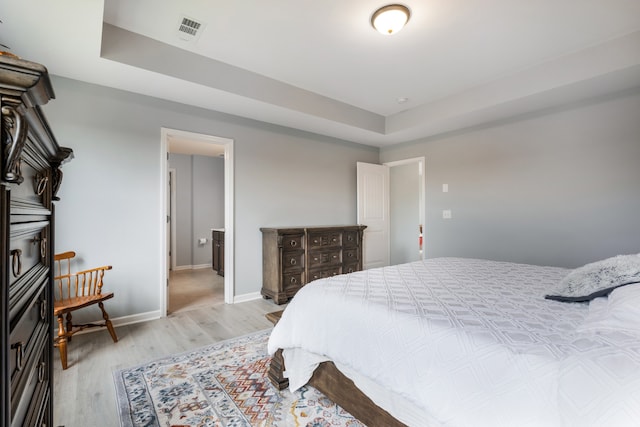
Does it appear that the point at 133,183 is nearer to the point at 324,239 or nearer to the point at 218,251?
the point at 324,239

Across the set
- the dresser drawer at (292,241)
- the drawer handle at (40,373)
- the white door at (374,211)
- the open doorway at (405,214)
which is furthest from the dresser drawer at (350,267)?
the drawer handle at (40,373)

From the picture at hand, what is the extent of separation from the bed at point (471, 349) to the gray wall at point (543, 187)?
195cm

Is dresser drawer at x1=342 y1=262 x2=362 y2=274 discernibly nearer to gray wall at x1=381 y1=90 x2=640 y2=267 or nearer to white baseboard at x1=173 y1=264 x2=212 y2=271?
gray wall at x1=381 y1=90 x2=640 y2=267

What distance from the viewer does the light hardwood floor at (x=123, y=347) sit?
5.60 ft

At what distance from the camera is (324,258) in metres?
4.06

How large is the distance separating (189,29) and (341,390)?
2.82m

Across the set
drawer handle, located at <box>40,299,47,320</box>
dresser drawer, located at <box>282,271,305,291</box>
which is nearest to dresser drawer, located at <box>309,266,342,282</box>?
dresser drawer, located at <box>282,271,305,291</box>

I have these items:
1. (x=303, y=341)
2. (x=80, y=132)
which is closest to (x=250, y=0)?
(x=80, y=132)

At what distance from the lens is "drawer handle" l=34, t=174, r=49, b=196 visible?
917 mm

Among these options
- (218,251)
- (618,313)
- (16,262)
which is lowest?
(218,251)

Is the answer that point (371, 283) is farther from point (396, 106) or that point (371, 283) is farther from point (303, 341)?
point (396, 106)

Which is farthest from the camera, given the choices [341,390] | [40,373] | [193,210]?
[193,210]

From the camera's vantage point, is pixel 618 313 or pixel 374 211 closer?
pixel 618 313

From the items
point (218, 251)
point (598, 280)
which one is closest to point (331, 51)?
point (598, 280)
